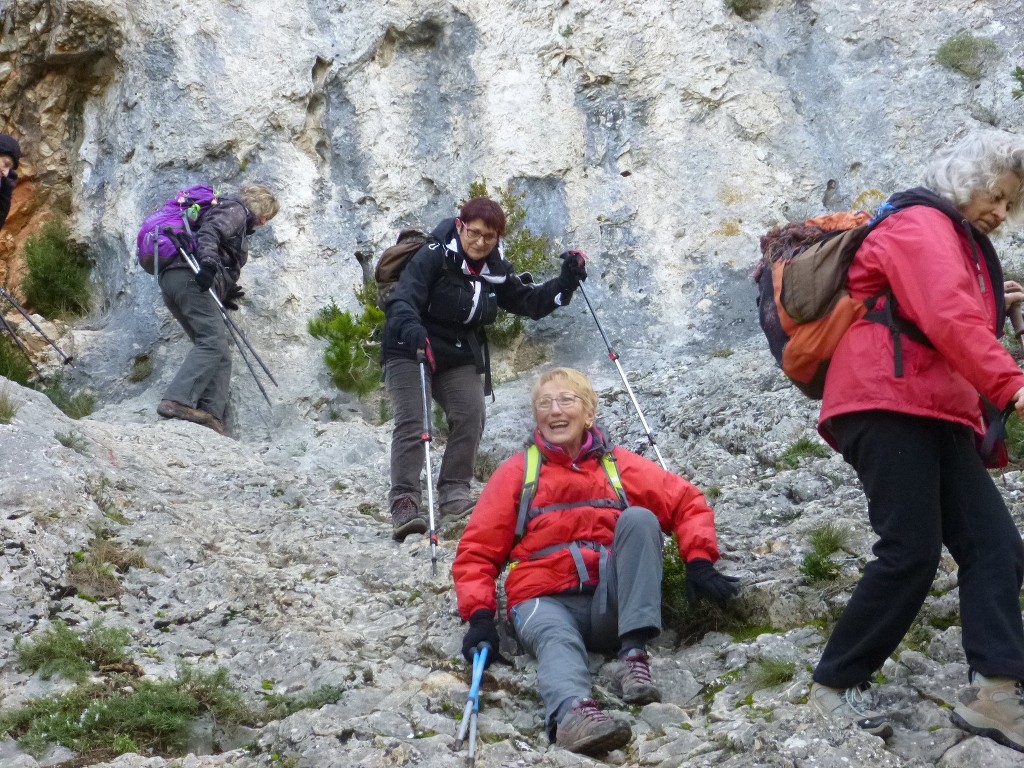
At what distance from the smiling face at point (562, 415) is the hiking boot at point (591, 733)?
1473 millimetres

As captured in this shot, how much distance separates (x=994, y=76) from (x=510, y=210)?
17.8ft

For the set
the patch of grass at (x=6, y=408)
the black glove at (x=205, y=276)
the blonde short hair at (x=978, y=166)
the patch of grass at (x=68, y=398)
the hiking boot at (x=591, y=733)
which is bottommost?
the hiking boot at (x=591, y=733)

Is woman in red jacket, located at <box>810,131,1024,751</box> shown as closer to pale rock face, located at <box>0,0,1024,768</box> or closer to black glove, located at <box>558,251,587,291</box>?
pale rock face, located at <box>0,0,1024,768</box>

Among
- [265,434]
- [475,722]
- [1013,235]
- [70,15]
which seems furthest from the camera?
[70,15]

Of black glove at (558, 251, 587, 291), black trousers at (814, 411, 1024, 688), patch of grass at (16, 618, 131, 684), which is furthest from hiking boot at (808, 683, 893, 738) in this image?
black glove at (558, 251, 587, 291)

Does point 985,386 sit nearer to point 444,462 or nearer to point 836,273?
point 836,273

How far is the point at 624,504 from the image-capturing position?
5.67m

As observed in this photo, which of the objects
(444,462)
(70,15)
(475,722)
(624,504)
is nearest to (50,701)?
(475,722)

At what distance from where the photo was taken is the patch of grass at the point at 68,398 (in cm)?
1175

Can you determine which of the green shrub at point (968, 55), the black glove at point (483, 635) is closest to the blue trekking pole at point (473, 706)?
the black glove at point (483, 635)

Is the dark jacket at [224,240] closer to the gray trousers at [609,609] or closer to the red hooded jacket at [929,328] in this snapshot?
the gray trousers at [609,609]

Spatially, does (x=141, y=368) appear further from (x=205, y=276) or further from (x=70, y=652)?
(x=70, y=652)

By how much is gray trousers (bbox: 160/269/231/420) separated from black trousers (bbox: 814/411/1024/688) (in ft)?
26.4

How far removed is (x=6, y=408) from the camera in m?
7.99
